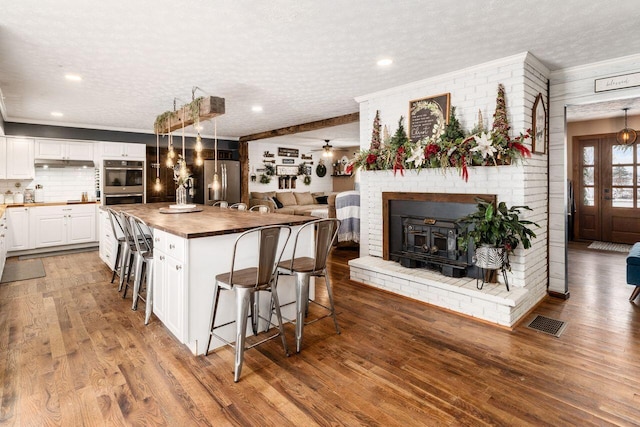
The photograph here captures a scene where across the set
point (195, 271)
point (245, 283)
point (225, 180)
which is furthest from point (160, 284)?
point (225, 180)

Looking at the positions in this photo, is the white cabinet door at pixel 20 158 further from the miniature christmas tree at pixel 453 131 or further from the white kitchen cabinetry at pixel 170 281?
the miniature christmas tree at pixel 453 131

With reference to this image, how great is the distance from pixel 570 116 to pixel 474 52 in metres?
4.53

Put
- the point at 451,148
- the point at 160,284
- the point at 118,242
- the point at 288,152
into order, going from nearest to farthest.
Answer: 1. the point at 160,284
2. the point at 451,148
3. the point at 118,242
4. the point at 288,152

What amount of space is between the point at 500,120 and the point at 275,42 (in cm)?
219

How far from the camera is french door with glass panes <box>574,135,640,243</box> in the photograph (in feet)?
21.2

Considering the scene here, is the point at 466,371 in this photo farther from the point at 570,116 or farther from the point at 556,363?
the point at 570,116

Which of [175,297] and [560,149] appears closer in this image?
[175,297]

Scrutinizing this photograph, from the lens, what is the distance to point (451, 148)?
11.4 feet

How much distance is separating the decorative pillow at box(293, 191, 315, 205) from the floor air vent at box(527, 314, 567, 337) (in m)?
7.42

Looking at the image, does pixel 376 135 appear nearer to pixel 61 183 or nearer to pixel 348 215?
pixel 348 215

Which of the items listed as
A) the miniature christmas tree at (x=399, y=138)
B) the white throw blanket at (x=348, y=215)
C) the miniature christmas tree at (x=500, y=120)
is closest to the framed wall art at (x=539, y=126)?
the miniature christmas tree at (x=500, y=120)

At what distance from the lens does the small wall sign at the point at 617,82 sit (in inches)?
128

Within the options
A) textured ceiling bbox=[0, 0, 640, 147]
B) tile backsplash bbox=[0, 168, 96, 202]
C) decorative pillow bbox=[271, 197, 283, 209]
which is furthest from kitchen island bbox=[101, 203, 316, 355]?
decorative pillow bbox=[271, 197, 283, 209]

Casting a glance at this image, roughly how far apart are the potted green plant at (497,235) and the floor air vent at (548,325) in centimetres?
55
